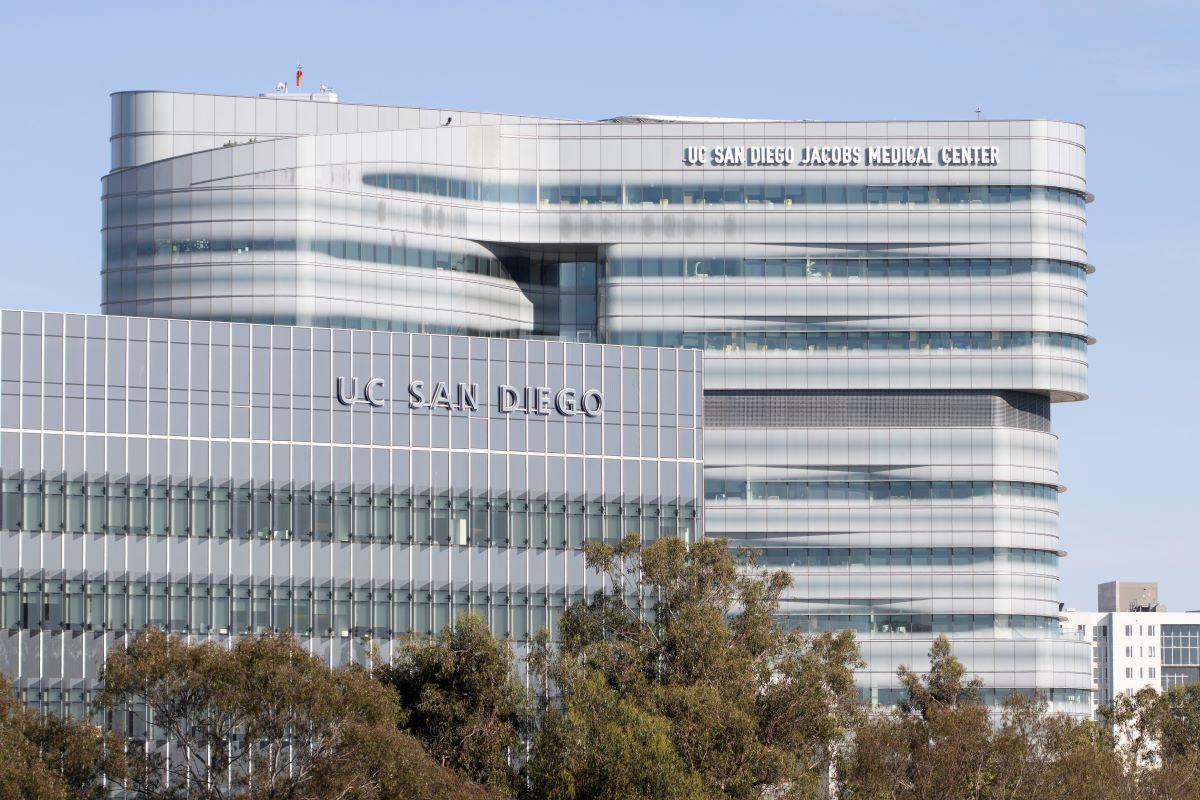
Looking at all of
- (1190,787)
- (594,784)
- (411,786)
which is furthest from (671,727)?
(1190,787)

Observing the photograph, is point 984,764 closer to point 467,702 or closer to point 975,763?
point 975,763

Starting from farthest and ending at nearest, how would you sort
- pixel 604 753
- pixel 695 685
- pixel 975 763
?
1. pixel 975 763
2. pixel 695 685
3. pixel 604 753

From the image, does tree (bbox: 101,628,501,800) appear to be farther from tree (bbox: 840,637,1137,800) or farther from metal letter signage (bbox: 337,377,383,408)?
metal letter signage (bbox: 337,377,383,408)

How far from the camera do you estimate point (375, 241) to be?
197 metres

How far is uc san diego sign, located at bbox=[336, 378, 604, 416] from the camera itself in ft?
518

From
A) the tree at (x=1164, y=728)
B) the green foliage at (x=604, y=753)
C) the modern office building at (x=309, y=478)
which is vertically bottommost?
the tree at (x=1164, y=728)

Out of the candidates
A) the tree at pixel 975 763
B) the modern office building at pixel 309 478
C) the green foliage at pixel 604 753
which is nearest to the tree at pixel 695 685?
the green foliage at pixel 604 753

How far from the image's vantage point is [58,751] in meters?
112

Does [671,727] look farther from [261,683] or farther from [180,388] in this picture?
[180,388]

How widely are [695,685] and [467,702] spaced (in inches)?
472

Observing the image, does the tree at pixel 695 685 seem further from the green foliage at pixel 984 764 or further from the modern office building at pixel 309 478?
the modern office building at pixel 309 478

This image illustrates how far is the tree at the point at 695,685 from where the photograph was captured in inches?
4641

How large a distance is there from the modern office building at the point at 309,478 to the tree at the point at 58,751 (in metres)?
35.4

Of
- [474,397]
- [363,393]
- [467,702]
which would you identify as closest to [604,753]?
[467,702]
